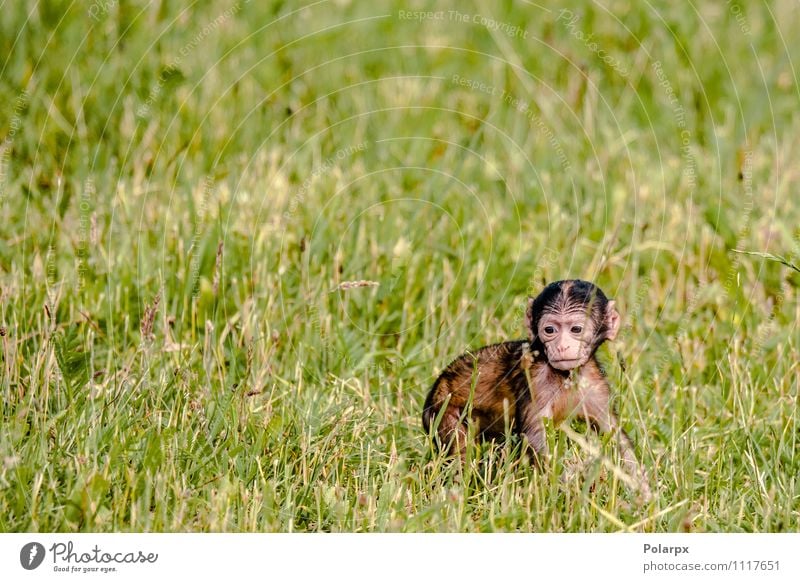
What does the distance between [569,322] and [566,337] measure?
0.06 meters

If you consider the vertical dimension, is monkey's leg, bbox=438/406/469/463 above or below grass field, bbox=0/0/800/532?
below

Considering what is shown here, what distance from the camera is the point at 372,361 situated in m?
5.39

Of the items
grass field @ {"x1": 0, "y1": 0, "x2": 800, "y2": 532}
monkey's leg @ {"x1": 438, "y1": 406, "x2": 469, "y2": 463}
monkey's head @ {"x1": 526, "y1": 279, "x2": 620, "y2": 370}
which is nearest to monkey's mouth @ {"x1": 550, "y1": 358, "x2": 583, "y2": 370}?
monkey's head @ {"x1": 526, "y1": 279, "x2": 620, "y2": 370}

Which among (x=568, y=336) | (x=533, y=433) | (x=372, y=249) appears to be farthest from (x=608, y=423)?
(x=372, y=249)

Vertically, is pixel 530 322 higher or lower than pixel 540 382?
higher

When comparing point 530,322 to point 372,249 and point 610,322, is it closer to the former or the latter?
point 610,322

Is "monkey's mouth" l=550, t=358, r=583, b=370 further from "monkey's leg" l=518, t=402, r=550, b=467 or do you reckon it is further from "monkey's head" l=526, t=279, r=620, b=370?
"monkey's leg" l=518, t=402, r=550, b=467

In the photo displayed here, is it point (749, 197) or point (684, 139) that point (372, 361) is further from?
point (684, 139)

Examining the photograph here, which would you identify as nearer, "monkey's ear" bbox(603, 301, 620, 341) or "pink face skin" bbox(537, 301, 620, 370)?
"pink face skin" bbox(537, 301, 620, 370)

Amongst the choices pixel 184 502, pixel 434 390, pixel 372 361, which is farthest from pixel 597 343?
pixel 184 502

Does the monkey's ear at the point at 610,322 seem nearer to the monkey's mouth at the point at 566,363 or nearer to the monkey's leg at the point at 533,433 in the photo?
the monkey's mouth at the point at 566,363
